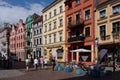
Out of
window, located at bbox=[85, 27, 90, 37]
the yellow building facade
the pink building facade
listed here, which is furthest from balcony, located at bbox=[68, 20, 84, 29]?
the pink building facade

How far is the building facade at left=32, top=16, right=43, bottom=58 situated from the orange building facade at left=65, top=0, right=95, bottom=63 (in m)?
15.3

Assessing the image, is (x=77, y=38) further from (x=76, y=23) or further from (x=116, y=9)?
(x=116, y=9)

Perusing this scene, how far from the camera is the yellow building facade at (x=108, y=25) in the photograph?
31.9 m

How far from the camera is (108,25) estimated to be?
33.6 m

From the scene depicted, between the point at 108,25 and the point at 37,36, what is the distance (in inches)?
1251

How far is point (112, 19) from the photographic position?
108 ft

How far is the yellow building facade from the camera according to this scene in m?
31.9

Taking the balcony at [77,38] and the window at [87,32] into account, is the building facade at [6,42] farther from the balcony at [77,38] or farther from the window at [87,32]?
the window at [87,32]


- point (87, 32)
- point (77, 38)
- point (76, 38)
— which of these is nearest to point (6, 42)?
point (76, 38)

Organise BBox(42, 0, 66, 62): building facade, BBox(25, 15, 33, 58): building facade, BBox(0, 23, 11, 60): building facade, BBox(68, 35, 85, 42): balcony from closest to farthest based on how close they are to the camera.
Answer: BBox(0, 23, 11, 60): building facade, BBox(68, 35, 85, 42): balcony, BBox(42, 0, 66, 62): building facade, BBox(25, 15, 33, 58): building facade

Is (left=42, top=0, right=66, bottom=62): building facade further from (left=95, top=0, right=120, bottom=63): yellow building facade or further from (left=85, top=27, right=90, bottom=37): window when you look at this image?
(left=95, top=0, right=120, bottom=63): yellow building facade

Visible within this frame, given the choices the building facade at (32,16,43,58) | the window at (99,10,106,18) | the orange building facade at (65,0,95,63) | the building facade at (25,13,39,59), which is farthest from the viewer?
the building facade at (25,13,39,59)

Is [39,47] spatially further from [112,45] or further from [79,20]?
[112,45]

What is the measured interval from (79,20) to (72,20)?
3.12m
